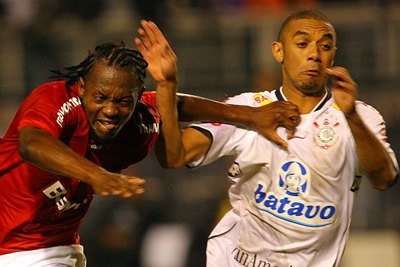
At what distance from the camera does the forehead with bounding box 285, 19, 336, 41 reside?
5.11 meters

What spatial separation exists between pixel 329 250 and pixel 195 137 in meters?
0.91

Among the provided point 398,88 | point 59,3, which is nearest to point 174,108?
point 398,88

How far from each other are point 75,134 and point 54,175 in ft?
0.75

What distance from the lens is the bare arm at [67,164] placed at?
3.97 m

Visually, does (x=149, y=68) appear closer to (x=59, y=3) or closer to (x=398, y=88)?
(x=398, y=88)

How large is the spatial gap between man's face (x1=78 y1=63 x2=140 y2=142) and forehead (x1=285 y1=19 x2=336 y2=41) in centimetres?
101

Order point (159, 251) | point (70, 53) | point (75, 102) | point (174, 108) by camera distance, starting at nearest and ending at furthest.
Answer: point (75, 102) → point (174, 108) → point (159, 251) → point (70, 53)

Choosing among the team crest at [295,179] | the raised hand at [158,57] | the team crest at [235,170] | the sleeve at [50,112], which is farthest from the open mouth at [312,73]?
the sleeve at [50,112]

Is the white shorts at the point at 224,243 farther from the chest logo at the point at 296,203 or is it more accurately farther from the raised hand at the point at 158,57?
the raised hand at the point at 158,57

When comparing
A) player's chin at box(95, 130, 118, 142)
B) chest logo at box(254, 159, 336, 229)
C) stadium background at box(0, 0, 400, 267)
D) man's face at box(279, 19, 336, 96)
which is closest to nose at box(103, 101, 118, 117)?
player's chin at box(95, 130, 118, 142)

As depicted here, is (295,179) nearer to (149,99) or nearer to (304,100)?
(304,100)

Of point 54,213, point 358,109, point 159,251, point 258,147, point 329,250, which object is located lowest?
point 159,251

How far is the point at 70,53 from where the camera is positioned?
31.7ft

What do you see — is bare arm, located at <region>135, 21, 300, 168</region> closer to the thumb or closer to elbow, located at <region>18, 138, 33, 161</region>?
the thumb
